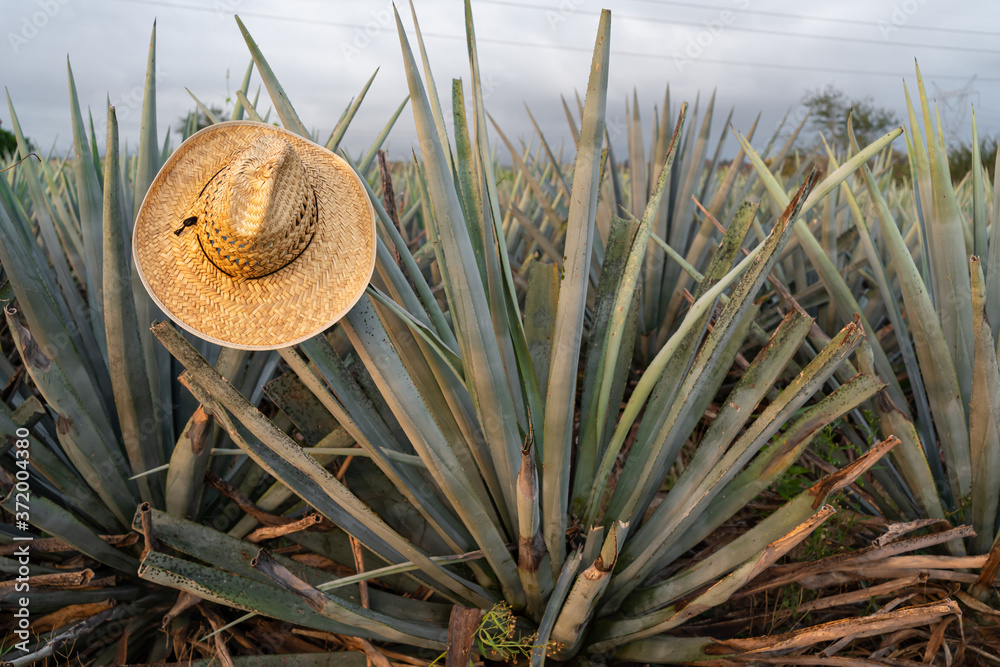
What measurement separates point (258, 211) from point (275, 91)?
0.67ft

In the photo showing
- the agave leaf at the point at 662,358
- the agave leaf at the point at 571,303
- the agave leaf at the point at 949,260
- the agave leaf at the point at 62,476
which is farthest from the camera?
the agave leaf at the point at 949,260

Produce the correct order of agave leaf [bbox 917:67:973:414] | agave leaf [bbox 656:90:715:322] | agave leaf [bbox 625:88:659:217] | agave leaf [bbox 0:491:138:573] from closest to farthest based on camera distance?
1. agave leaf [bbox 0:491:138:573]
2. agave leaf [bbox 917:67:973:414]
3. agave leaf [bbox 656:90:715:322]
4. agave leaf [bbox 625:88:659:217]

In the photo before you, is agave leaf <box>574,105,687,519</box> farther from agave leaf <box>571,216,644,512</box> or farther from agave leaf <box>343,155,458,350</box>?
agave leaf <box>343,155,458,350</box>

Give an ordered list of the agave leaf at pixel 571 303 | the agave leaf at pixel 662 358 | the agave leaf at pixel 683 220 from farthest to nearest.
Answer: the agave leaf at pixel 683 220
the agave leaf at pixel 662 358
the agave leaf at pixel 571 303

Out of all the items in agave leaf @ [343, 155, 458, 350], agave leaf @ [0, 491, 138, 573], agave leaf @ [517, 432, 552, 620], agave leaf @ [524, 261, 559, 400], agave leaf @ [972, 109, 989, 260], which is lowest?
agave leaf @ [0, 491, 138, 573]

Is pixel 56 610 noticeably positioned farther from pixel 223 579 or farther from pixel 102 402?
pixel 223 579

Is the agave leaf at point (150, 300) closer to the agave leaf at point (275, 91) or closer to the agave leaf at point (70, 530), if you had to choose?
the agave leaf at point (70, 530)

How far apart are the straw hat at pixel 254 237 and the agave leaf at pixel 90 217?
473 mm

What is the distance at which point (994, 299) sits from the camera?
124 centimetres

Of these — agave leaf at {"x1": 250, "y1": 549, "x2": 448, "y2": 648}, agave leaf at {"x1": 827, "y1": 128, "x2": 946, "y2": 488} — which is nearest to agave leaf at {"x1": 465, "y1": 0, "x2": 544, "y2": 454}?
agave leaf at {"x1": 250, "y1": 549, "x2": 448, "y2": 648}

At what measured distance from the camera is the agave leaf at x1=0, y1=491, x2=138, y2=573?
0.93m

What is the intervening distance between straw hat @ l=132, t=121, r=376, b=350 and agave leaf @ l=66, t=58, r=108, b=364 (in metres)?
0.47

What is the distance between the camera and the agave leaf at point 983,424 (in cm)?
100

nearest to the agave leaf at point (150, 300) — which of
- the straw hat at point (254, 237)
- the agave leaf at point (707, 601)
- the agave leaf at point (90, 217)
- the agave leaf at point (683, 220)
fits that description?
the agave leaf at point (90, 217)
